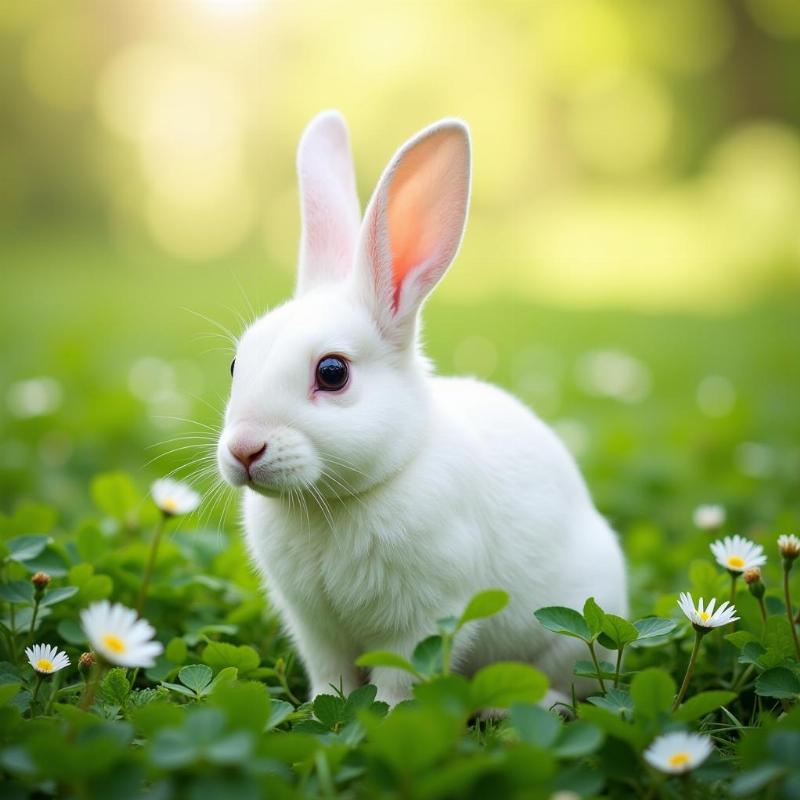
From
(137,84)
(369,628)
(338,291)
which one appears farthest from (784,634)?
(137,84)

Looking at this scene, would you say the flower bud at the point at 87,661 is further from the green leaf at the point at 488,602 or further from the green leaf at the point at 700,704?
the green leaf at the point at 700,704

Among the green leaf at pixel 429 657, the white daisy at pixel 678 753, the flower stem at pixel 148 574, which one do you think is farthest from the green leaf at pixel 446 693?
the flower stem at pixel 148 574

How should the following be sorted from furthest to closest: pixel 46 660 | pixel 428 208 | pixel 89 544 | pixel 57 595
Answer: pixel 89 544
pixel 428 208
pixel 57 595
pixel 46 660

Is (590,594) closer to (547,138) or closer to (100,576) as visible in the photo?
(100,576)

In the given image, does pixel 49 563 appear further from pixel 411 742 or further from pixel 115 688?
pixel 411 742

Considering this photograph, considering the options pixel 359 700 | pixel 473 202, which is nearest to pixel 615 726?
pixel 359 700

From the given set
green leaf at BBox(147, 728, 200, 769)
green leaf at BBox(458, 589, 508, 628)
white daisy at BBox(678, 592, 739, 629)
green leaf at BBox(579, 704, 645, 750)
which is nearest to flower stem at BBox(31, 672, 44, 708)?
green leaf at BBox(147, 728, 200, 769)
